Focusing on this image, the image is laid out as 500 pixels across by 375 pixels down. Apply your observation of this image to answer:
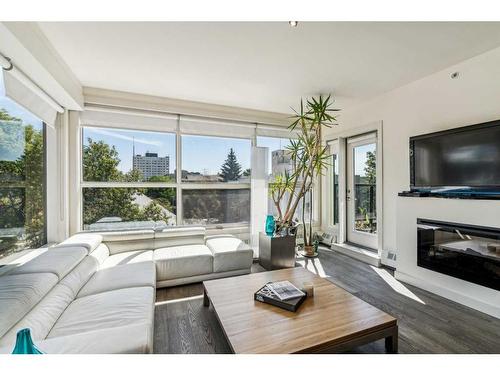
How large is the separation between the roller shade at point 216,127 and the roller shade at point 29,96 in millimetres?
1652

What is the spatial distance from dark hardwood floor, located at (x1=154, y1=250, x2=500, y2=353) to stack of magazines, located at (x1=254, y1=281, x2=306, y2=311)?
18.3 inches

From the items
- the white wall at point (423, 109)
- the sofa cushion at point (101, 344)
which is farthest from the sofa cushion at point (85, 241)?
the white wall at point (423, 109)

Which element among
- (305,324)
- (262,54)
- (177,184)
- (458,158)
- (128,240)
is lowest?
(305,324)

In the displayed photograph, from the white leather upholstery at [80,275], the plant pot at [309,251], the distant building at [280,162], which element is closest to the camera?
the white leather upholstery at [80,275]

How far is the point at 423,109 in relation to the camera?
3.04 m

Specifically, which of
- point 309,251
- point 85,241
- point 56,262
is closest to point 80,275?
point 56,262

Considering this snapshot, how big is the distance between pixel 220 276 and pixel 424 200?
8.66ft

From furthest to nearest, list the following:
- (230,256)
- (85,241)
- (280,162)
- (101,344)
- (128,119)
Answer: (280,162), (128,119), (230,256), (85,241), (101,344)

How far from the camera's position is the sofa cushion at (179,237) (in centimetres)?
323

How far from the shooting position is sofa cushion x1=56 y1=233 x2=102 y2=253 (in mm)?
2525

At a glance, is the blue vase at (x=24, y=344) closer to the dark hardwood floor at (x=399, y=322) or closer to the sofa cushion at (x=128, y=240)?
the dark hardwood floor at (x=399, y=322)

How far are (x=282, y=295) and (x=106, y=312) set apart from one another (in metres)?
1.26

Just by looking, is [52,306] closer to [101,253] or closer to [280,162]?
[101,253]
